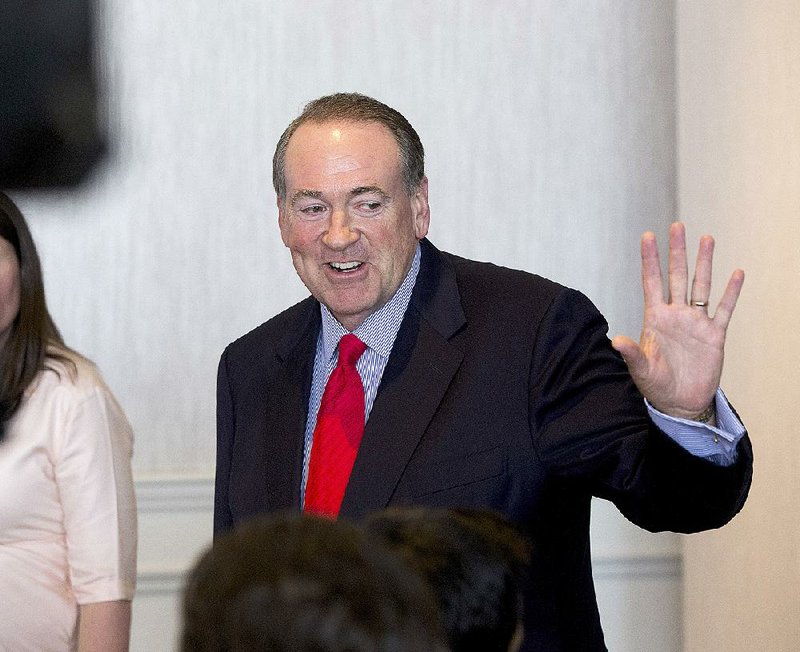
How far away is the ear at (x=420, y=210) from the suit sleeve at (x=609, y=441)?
0.89ft

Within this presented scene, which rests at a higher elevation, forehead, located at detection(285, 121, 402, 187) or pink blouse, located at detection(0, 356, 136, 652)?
forehead, located at detection(285, 121, 402, 187)

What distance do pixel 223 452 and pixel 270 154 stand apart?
131 cm

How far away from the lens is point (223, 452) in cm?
203

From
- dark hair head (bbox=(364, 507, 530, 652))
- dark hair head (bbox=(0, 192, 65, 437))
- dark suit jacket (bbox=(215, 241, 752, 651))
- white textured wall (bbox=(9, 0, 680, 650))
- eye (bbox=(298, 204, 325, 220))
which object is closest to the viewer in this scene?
dark hair head (bbox=(364, 507, 530, 652))

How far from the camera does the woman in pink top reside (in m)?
2.05

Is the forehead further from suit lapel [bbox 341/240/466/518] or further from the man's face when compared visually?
suit lapel [bbox 341/240/466/518]

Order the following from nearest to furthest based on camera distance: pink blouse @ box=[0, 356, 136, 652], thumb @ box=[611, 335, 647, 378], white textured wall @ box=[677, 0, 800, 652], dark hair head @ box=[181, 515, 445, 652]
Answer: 1. dark hair head @ box=[181, 515, 445, 652]
2. thumb @ box=[611, 335, 647, 378]
3. pink blouse @ box=[0, 356, 136, 652]
4. white textured wall @ box=[677, 0, 800, 652]

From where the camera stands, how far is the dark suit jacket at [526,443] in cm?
164

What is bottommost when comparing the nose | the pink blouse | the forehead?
the pink blouse

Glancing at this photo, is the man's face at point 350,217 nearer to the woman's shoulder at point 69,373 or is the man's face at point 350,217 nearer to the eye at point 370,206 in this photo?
the eye at point 370,206

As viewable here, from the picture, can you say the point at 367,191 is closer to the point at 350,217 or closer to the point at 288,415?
the point at 350,217

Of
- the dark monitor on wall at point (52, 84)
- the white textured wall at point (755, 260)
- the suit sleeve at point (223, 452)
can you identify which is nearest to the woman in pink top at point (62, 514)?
the suit sleeve at point (223, 452)

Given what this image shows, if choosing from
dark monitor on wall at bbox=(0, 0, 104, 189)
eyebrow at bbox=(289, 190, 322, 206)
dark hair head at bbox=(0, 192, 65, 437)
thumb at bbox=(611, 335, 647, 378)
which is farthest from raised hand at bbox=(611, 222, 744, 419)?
dark monitor on wall at bbox=(0, 0, 104, 189)

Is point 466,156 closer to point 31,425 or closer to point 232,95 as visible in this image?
point 232,95
